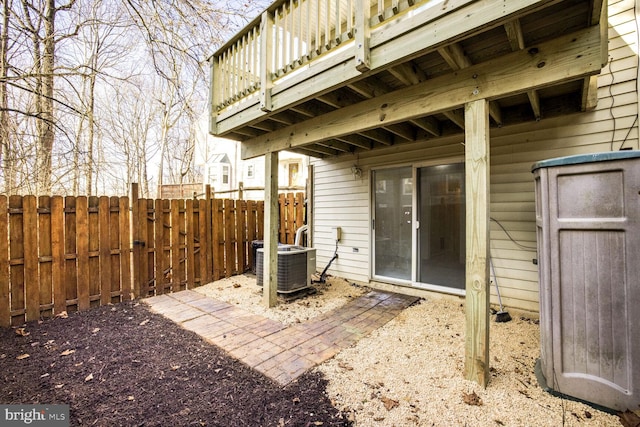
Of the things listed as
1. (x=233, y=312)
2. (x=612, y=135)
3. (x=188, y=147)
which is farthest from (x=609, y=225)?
(x=188, y=147)

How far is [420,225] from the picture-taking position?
14.4 ft

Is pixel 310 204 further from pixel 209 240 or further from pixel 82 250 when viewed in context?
pixel 82 250

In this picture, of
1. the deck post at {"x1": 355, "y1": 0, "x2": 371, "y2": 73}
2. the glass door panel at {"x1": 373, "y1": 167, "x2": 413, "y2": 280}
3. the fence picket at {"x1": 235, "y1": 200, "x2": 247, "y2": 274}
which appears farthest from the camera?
the fence picket at {"x1": 235, "y1": 200, "x2": 247, "y2": 274}

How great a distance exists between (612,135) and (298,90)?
3.32 metres

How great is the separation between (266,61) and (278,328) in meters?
3.02

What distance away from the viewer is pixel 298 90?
2.80 m

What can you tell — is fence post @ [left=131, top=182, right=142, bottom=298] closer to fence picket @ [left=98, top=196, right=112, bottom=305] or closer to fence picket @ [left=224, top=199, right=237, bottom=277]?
fence picket @ [left=98, top=196, right=112, bottom=305]

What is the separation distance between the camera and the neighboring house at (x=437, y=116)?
6.31 ft

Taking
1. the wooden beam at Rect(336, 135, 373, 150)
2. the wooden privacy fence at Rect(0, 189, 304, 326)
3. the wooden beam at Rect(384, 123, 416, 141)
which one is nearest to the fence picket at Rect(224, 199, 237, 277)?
the wooden privacy fence at Rect(0, 189, 304, 326)

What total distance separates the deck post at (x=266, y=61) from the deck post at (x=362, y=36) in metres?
1.20

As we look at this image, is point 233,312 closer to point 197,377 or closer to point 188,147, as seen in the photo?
point 197,377

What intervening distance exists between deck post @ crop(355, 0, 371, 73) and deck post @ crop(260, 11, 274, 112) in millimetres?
1201

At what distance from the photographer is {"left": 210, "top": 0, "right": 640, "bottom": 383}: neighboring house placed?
6.31 feet

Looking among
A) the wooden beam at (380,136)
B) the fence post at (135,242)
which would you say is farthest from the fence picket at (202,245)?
the wooden beam at (380,136)
